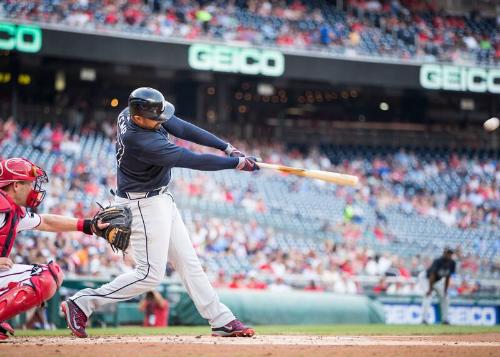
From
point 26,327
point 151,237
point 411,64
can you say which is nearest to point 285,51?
point 411,64

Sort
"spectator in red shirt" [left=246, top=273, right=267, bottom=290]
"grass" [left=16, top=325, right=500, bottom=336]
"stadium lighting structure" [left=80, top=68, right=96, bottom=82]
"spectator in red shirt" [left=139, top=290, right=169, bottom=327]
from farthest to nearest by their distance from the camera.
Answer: "stadium lighting structure" [left=80, top=68, right=96, bottom=82], "spectator in red shirt" [left=246, top=273, right=267, bottom=290], "spectator in red shirt" [left=139, top=290, right=169, bottom=327], "grass" [left=16, top=325, right=500, bottom=336]

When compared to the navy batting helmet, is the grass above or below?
below

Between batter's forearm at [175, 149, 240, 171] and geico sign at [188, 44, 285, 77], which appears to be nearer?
batter's forearm at [175, 149, 240, 171]

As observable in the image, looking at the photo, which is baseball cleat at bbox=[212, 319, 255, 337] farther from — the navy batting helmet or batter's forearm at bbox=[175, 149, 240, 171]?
the navy batting helmet

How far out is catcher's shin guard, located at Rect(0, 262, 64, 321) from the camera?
19.5 feet

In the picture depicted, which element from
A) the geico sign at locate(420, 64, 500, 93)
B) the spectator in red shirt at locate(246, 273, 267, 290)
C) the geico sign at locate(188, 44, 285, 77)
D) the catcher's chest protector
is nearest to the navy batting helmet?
the catcher's chest protector

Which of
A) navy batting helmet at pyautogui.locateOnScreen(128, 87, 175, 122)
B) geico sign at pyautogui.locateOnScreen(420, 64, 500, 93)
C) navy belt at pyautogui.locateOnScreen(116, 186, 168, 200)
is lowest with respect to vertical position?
navy belt at pyautogui.locateOnScreen(116, 186, 168, 200)

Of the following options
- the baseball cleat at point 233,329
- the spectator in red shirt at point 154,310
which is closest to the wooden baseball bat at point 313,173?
the baseball cleat at point 233,329

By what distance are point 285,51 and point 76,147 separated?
708 centimetres

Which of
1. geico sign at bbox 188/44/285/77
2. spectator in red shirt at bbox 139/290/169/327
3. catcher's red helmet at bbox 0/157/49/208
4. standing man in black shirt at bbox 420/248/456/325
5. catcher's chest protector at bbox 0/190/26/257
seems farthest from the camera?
geico sign at bbox 188/44/285/77

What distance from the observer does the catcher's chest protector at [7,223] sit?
6.06 meters

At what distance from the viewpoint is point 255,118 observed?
30.0 m

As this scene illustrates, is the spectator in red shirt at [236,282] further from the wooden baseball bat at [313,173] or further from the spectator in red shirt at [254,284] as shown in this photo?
the wooden baseball bat at [313,173]

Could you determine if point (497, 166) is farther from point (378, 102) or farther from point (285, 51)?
point (285, 51)
